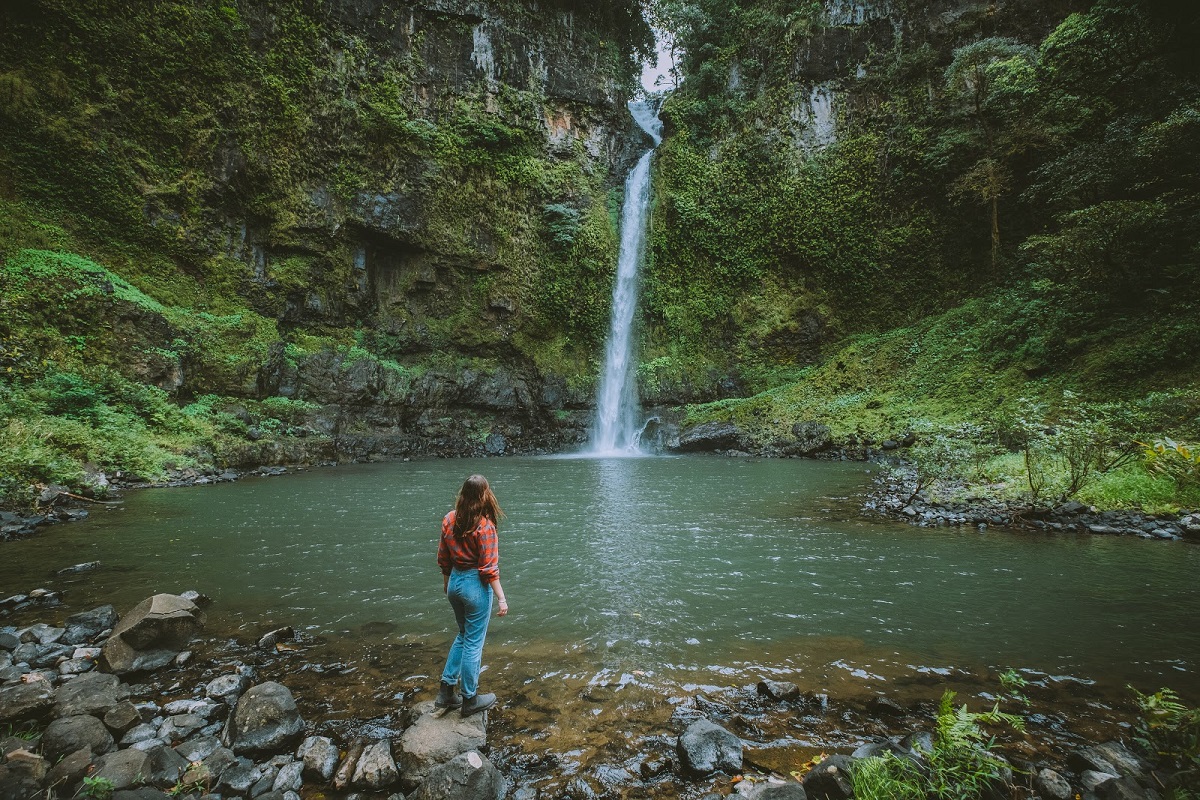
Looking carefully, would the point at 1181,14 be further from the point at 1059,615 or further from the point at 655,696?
the point at 655,696

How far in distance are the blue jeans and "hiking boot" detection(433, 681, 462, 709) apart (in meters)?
0.04

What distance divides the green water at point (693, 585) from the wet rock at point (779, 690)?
267mm

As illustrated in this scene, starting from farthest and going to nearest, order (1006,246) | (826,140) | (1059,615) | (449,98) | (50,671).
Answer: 1. (826,140)
2. (449,98)
3. (1006,246)
4. (1059,615)
5. (50,671)

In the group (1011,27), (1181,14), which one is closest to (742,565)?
(1181,14)

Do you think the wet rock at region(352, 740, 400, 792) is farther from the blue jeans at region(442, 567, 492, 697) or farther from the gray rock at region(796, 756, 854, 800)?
the gray rock at region(796, 756, 854, 800)

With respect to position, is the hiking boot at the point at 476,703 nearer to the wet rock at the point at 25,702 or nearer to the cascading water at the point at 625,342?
the wet rock at the point at 25,702

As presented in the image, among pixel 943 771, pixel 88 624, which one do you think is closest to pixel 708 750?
pixel 943 771

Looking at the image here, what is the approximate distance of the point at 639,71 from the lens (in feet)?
106

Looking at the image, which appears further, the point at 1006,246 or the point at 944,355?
the point at 1006,246

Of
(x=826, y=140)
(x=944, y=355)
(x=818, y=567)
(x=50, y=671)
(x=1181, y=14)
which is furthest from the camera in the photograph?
(x=826, y=140)

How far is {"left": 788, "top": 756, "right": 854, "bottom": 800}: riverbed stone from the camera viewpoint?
2474mm

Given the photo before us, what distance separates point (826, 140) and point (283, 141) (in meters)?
25.6

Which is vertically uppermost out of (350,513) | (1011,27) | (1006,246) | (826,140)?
(1011,27)

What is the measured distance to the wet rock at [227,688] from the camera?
3.59 m
